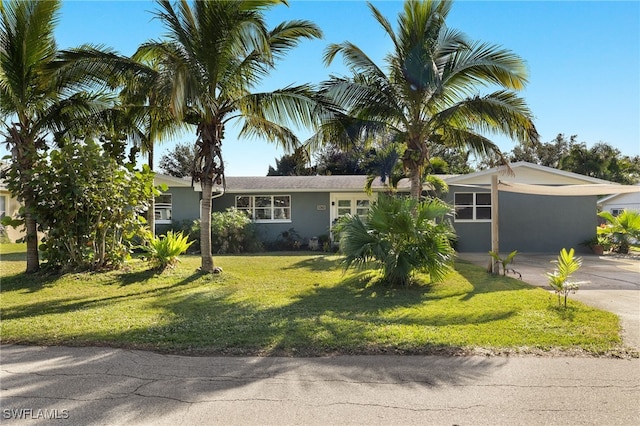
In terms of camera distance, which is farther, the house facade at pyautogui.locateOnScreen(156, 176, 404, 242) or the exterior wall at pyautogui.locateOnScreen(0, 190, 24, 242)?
the exterior wall at pyautogui.locateOnScreen(0, 190, 24, 242)

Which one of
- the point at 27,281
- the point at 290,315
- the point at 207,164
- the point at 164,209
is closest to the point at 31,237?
the point at 27,281

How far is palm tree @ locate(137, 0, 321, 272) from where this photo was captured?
8.55 metres

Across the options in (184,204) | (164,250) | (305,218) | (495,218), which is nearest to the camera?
(164,250)

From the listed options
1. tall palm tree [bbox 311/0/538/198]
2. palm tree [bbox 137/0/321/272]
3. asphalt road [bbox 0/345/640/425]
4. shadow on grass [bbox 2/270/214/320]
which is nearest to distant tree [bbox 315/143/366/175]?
tall palm tree [bbox 311/0/538/198]

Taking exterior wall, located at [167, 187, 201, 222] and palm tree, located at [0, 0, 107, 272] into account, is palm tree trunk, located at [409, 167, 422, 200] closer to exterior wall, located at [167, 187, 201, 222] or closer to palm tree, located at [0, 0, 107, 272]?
palm tree, located at [0, 0, 107, 272]

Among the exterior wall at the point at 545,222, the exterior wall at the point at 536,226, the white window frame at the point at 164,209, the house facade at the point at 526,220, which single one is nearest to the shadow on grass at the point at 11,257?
the white window frame at the point at 164,209

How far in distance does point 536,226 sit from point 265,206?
38.0 feet

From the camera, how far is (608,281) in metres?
9.77

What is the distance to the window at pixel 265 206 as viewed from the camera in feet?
61.2

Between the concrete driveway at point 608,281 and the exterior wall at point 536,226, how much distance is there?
1462 mm

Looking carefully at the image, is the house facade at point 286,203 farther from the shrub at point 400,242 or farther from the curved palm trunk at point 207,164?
the shrub at point 400,242

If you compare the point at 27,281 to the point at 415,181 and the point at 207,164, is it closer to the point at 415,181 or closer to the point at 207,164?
the point at 207,164

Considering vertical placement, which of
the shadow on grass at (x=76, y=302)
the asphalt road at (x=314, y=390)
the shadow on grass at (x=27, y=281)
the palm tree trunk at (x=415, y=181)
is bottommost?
the asphalt road at (x=314, y=390)

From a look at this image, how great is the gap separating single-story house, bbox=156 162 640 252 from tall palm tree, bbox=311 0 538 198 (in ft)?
20.7
